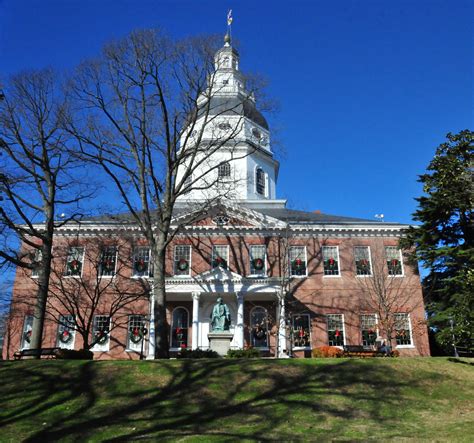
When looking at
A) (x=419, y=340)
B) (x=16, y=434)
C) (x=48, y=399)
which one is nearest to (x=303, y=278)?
(x=419, y=340)

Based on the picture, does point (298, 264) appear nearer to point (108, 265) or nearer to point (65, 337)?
point (108, 265)

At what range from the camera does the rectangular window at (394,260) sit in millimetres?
29484

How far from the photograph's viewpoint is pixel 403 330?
28.0 metres

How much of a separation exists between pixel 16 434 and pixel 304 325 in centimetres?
1994

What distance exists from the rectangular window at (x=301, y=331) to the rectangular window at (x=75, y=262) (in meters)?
13.0

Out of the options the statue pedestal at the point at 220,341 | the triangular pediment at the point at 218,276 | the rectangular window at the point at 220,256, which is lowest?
the statue pedestal at the point at 220,341

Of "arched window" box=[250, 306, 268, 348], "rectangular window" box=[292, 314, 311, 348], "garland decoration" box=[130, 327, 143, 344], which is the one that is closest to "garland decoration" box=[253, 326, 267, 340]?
"arched window" box=[250, 306, 268, 348]

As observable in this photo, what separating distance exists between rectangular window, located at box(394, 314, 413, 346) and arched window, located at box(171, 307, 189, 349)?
1198 cm

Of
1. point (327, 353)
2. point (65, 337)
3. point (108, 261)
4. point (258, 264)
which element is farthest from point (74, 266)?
point (327, 353)

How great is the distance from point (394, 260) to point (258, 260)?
27.5ft

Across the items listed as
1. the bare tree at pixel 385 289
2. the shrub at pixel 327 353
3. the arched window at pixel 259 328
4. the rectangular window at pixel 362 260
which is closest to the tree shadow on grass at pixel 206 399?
the shrub at pixel 327 353

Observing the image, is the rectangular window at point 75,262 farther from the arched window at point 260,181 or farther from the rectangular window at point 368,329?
the rectangular window at point 368,329

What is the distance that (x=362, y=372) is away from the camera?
49.8 ft

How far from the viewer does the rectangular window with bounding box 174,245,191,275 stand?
28875 mm
